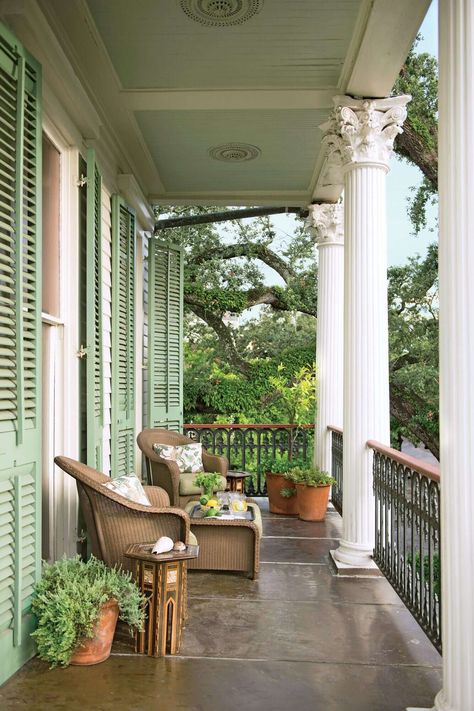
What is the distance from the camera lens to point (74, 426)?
173 inches

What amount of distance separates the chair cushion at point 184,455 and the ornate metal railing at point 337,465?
1466mm

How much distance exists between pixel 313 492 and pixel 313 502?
4.2 inches

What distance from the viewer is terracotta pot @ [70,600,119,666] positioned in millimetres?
3096

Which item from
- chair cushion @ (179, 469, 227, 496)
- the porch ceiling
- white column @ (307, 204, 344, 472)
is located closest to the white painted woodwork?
the porch ceiling

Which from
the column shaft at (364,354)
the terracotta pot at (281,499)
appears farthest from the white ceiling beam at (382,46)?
the terracotta pot at (281,499)

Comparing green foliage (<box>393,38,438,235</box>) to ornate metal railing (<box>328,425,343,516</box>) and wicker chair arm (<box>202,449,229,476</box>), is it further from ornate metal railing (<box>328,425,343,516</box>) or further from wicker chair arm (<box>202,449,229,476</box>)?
wicker chair arm (<box>202,449,229,476</box>)

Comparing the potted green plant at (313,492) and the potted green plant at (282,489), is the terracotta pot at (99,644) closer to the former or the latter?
the potted green plant at (313,492)

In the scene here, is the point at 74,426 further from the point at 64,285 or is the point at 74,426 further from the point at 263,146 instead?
the point at 263,146

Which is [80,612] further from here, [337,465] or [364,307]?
[337,465]

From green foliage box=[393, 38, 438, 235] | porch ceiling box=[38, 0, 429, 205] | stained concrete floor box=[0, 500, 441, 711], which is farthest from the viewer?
green foliage box=[393, 38, 438, 235]

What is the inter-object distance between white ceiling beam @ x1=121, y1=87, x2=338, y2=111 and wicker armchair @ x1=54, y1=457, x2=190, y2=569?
3.04 meters

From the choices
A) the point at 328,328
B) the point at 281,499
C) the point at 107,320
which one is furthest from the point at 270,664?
the point at 328,328

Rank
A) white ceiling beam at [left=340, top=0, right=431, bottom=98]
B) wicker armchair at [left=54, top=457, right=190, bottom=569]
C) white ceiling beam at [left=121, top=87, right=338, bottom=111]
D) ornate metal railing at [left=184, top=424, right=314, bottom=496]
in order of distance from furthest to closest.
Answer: ornate metal railing at [left=184, top=424, right=314, bottom=496], white ceiling beam at [left=121, top=87, right=338, bottom=111], white ceiling beam at [left=340, top=0, right=431, bottom=98], wicker armchair at [left=54, top=457, right=190, bottom=569]

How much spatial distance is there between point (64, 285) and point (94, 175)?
0.89 m
